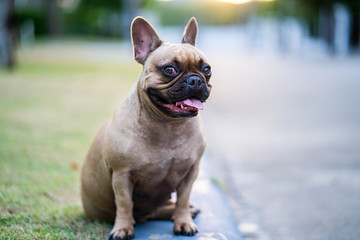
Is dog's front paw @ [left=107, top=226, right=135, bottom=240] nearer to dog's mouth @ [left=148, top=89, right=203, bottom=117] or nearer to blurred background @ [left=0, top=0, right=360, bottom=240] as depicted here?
blurred background @ [left=0, top=0, right=360, bottom=240]

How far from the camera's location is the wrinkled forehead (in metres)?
2.61

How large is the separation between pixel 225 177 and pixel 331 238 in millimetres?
1818

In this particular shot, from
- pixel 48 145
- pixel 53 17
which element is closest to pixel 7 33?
pixel 48 145

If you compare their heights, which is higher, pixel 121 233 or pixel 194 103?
pixel 194 103

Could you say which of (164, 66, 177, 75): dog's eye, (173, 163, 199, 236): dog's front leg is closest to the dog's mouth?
(164, 66, 177, 75): dog's eye

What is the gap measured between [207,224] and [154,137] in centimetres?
83

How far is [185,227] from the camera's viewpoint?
112 inches

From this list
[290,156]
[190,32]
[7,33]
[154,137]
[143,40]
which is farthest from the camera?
[7,33]

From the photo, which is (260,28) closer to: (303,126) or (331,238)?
(303,126)

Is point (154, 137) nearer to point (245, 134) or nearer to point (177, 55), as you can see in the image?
point (177, 55)

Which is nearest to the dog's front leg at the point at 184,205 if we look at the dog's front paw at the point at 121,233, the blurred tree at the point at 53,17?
the dog's front paw at the point at 121,233

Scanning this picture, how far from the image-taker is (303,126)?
24.4ft

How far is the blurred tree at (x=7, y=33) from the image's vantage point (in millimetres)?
12023

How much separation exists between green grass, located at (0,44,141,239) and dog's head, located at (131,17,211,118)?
102 centimetres
